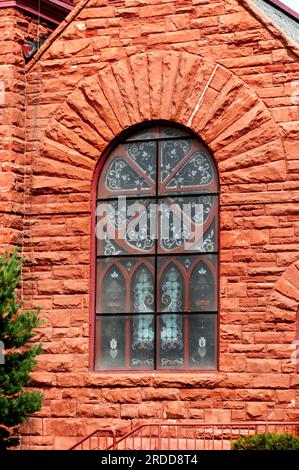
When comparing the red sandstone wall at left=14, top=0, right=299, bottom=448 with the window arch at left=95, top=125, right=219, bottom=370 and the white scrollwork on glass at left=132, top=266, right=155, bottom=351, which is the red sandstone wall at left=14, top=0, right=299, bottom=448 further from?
the white scrollwork on glass at left=132, top=266, right=155, bottom=351

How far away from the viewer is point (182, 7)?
27.2 meters

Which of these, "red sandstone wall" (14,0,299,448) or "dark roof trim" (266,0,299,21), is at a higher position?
"dark roof trim" (266,0,299,21)

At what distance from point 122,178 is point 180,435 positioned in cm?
407

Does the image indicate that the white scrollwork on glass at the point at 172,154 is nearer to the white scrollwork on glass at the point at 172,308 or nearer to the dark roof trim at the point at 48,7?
the white scrollwork on glass at the point at 172,308

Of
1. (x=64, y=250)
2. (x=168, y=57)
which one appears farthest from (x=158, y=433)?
(x=168, y=57)

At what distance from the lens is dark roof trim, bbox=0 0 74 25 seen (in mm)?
27891

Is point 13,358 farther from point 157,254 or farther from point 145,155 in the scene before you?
point 145,155

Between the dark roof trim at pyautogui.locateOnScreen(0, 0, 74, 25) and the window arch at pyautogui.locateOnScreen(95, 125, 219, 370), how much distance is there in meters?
2.61

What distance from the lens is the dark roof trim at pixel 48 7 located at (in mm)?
27891

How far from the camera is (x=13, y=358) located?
26516 millimetres

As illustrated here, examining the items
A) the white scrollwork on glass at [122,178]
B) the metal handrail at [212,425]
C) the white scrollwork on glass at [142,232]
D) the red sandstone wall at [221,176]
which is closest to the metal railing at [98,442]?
the red sandstone wall at [221,176]

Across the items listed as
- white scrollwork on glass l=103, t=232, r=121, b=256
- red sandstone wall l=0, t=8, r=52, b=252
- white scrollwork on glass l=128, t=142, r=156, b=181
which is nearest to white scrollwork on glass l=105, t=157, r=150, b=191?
white scrollwork on glass l=128, t=142, r=156, b=181

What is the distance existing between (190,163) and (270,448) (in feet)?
15.7

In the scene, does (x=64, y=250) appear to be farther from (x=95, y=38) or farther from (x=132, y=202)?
(x=95, y=38)
